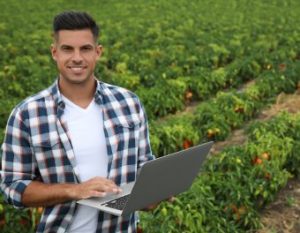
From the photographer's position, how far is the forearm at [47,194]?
2.21 metres

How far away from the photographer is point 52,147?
231 centimetres

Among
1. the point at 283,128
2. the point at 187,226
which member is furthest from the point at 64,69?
the point at 283,128

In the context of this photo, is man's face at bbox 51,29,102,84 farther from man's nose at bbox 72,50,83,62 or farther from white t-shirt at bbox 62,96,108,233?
white t-shirt at bbox 62,96,108,233

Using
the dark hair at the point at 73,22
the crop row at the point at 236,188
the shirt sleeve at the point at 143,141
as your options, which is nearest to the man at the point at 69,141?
the dark hair at the point at 73,22

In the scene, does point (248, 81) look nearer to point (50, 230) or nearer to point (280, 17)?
point (280, 17)

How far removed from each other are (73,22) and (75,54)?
0.13 meters

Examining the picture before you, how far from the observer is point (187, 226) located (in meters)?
4.49

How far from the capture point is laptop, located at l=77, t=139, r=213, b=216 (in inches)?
82.2

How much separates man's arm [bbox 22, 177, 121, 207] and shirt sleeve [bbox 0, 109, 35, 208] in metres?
0.04

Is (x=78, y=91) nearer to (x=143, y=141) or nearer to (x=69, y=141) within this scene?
(x=69, y=141)

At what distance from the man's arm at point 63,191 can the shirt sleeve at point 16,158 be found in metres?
0.04

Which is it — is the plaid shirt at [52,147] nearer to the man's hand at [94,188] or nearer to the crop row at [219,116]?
the man's hand at [94,188]

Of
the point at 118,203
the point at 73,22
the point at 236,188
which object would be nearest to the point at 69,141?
the point at 118,203

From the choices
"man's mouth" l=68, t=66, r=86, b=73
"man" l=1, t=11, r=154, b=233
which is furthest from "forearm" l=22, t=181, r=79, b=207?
"man's mouth" l=68, t=66, r=86, b=73
